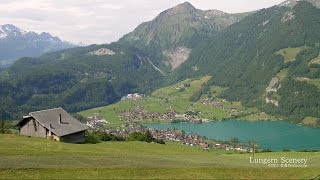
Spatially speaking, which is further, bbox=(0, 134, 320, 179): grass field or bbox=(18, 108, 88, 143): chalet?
bbox=(18, 108, 88, 143): chalet

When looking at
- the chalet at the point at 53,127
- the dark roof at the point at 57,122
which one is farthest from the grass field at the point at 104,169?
the dark roof at the point at 57,122

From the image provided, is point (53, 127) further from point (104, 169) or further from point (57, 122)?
point (104, 169)

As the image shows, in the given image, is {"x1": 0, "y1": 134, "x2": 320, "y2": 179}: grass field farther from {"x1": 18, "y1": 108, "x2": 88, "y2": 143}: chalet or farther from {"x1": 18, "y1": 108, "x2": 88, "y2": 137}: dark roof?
{"x1": 18, "y1": 108, "x2": 88, "y2": 137}: dark roof

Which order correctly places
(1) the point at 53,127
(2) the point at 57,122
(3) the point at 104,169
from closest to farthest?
(3) the point at 104,169 < (1) the point at 53,127 < (2) the point at 57,122

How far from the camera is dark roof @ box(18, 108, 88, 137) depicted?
263ft

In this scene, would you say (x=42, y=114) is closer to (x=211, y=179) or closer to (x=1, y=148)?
(x=1, y=148)

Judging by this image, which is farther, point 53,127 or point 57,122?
point 57,122

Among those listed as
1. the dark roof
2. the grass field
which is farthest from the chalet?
the grass field

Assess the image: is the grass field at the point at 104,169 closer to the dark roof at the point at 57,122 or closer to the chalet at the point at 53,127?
the chalet at the point at 53,127

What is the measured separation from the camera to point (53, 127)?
3172 inches

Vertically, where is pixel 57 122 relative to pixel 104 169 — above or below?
above

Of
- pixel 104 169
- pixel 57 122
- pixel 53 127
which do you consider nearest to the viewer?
pixel 104 169

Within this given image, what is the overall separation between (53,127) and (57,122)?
2604 mm

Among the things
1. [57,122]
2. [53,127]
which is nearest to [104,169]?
[53,127]
